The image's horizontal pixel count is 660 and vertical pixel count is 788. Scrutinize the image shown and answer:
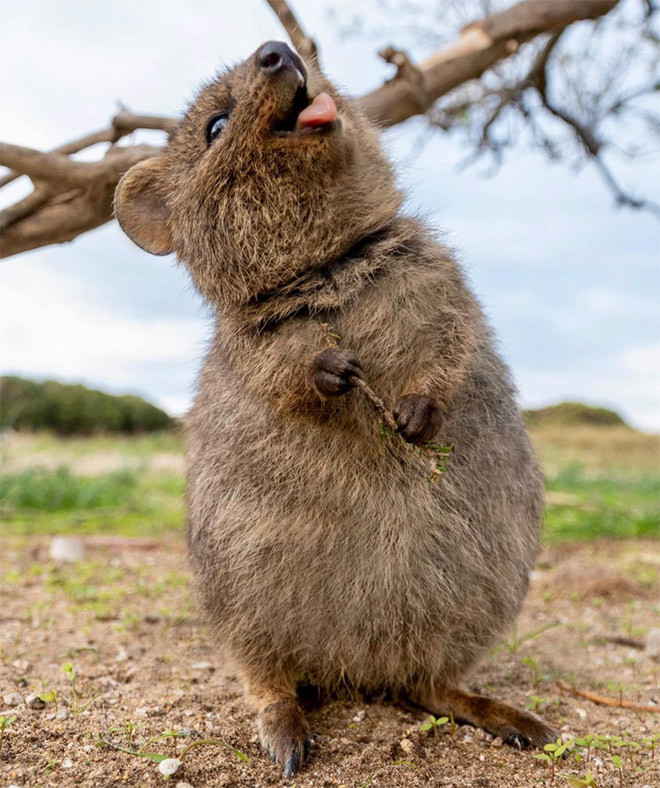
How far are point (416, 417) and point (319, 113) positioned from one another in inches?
39.1

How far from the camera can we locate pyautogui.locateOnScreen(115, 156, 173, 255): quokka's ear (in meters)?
3.10

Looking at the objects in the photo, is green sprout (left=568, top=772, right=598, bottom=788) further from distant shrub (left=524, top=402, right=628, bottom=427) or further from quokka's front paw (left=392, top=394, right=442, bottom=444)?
distant shrub (left=524, top=402, right=628, bottom=427)

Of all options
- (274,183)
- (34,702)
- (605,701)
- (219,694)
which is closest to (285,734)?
(219,694)

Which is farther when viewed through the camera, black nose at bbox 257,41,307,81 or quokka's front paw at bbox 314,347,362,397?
black nose at bbox 257,41,307,81

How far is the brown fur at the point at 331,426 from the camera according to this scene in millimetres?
2586

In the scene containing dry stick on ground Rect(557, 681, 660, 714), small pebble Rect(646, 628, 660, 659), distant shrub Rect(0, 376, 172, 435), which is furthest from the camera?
distant shrub Rect(0, 376, 172, 435)

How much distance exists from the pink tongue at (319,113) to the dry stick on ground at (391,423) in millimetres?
634

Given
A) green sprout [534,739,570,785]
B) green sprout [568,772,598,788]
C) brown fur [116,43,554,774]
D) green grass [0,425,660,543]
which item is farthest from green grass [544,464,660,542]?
green sprout [568,772,598,788]

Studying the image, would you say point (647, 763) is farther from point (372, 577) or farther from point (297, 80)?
point (297, 80)

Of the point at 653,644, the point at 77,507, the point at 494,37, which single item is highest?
the point at 494,37

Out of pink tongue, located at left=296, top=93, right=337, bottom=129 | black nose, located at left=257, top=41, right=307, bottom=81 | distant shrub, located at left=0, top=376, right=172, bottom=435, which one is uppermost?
black nose, located at left=257, top=41, right=307, bottom=81

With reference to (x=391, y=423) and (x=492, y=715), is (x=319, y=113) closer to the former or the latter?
(x=391, y=423)

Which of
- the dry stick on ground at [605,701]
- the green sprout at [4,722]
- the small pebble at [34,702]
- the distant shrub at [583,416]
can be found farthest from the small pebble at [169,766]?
the distant shrub at [583,416]

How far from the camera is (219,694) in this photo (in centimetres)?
316
